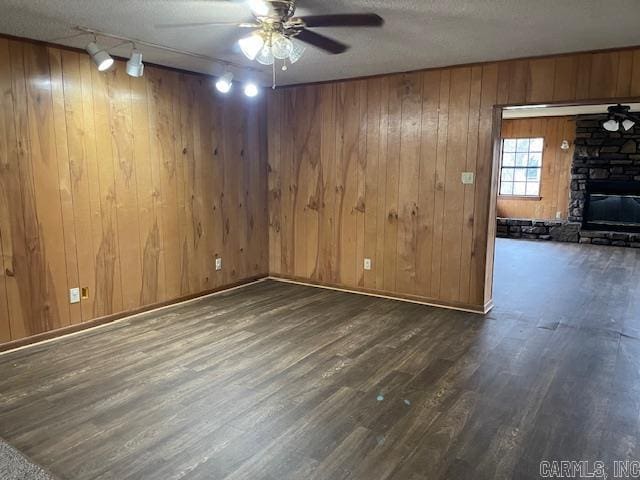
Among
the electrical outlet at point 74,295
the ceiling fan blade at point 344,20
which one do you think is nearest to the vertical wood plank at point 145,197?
the electrical outlet at point 74,295

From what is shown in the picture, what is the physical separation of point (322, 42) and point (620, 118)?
5920 mm

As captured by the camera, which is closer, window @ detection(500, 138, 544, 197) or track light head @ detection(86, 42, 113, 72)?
track light head @ detection(86, 42, 113, 72)

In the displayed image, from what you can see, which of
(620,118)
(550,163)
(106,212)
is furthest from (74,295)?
(550,163)

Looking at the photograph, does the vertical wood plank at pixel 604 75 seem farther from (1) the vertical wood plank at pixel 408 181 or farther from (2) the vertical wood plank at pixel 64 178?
(2) the vertical wood plank at pixel 64 178

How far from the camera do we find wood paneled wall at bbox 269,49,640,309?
3816 millimetres

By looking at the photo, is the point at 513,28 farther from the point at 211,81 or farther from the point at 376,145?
the point at 211,81

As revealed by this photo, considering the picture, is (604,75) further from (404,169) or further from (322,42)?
(322,42)

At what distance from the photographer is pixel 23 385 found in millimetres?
2781

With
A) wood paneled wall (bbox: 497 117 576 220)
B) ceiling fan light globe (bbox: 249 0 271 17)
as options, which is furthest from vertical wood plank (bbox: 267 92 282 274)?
wood paneled wall (bbox: 497 117 576 220)

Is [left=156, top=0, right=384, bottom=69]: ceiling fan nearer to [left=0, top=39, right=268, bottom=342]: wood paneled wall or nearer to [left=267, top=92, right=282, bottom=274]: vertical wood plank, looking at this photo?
[left=0, top=39, right=268, bottom=342]: wood paneled wall

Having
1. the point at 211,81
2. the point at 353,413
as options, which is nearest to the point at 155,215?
the point at 211,81

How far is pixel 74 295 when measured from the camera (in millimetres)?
3666

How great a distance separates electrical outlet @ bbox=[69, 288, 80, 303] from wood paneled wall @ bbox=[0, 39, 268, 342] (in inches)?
1.6

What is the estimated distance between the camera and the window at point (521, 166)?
9.03 m
